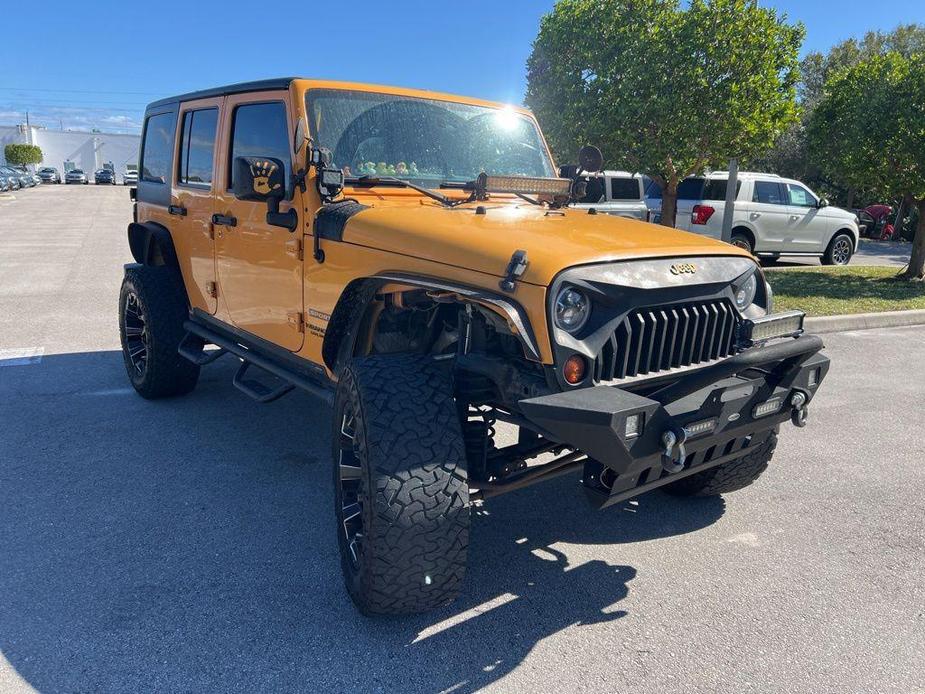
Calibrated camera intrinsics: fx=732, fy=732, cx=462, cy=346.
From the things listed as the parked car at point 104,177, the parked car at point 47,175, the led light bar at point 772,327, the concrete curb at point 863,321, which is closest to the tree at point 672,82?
the concrete curb at point 863,321

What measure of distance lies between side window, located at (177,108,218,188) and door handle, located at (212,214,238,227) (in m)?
0.28

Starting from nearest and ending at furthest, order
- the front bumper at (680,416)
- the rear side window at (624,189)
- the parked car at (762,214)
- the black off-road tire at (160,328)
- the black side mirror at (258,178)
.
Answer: the front bumper at (680,416) < the black side mirror at (258,178) < the black off-road tire at (160,328) < the parked car at (762,214) < the rear side window at (624,189)

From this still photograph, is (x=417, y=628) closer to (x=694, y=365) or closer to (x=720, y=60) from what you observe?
(x=694, y=365)

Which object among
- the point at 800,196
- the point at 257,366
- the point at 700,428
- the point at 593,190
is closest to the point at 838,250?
the point at 800,196

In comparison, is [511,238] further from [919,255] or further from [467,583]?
[919,255]

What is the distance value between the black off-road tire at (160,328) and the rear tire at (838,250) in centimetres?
1380

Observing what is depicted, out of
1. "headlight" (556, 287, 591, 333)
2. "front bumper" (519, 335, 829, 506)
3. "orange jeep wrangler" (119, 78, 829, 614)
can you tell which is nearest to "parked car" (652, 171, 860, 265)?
"orange jeep wrangler" (119, 78, 829, 614)

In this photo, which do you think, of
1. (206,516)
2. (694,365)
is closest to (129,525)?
(206,516)

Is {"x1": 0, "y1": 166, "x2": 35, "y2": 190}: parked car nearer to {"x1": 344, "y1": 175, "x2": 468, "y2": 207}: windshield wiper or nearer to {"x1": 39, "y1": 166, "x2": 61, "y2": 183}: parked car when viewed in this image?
{"x1": 39, "y1": 166, "x2": 61, "y2": 183}: parked car

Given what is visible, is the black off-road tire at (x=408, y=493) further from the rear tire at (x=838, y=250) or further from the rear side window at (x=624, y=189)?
the rear tire at (x=838, y=250)

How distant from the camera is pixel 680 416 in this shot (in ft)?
8.54

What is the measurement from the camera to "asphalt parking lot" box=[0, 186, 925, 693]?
8.54 ft

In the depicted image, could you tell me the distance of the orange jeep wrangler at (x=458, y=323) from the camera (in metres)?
2.57

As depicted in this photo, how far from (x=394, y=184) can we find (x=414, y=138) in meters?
0.37
